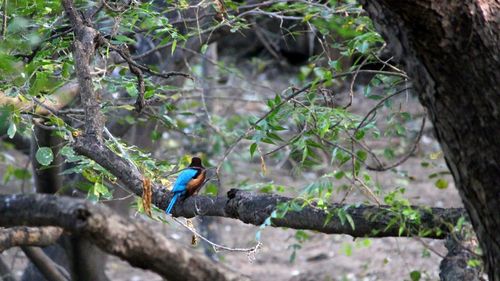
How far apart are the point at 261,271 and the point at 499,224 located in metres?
6.11

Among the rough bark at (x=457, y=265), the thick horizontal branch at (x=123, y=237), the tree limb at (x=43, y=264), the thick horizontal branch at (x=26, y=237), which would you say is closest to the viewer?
the thick horizontal branch at (x=123, y=237)

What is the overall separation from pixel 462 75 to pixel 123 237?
97 centimetres

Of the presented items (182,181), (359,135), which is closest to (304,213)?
(359,135)

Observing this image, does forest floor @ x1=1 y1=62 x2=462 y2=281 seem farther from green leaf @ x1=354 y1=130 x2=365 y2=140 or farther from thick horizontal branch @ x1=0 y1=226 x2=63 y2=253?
thick horizontal branch @ x1=0 y1=226 x2=63 y2=253

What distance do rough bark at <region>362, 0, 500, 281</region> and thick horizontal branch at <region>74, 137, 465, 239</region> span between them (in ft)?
1.47

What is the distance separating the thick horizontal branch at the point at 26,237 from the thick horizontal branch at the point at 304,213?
1.05 feet

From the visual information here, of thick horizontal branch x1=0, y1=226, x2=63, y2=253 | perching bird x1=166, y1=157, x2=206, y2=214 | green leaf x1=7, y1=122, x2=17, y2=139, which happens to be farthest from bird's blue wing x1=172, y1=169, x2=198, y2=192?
thick horizontal branch x1=0, y1=226, x2=63, y2=253

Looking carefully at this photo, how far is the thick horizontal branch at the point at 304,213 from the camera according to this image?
316 cm

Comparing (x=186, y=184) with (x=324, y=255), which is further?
(x=324, y=255)

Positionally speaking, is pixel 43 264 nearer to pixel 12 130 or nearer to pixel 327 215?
pixel 12 130

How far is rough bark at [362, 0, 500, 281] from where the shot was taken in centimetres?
240

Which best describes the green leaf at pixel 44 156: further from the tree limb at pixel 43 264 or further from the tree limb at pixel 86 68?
the tree limb at pixel 43 264

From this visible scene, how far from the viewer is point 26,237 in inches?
123

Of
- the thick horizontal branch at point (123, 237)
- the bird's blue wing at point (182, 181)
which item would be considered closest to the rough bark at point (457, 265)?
the thick horizontal branch at point (123, 237)
